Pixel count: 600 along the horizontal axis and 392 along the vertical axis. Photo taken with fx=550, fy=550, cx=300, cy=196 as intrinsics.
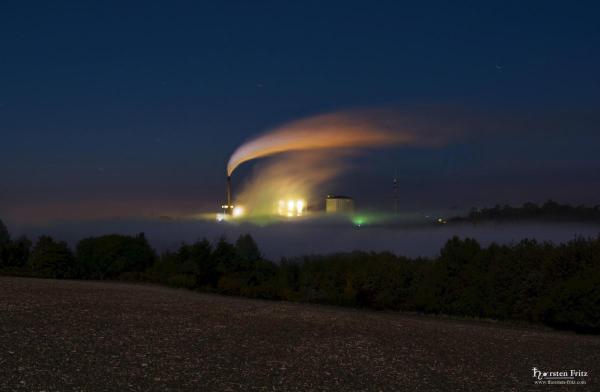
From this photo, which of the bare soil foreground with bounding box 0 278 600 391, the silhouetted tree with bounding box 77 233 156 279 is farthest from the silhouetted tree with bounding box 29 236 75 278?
the bare soil foreground with bounding box 0 278 600 391

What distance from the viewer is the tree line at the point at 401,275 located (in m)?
24.5

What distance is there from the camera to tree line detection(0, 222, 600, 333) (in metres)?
24.5

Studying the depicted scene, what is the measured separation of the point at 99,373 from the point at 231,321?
6.95 m

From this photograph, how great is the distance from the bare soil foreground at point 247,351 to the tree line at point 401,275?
746 cm

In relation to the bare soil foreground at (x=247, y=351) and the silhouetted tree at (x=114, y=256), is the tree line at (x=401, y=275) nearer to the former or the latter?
the silhouetted tree at (x=114, y=256)

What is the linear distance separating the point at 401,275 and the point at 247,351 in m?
18.4

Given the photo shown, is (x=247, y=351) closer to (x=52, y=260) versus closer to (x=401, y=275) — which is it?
(x=401, y=275)

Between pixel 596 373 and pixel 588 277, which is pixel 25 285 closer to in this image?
pixel 596 373

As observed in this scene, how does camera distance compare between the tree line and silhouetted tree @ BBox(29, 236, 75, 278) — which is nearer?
the tree line

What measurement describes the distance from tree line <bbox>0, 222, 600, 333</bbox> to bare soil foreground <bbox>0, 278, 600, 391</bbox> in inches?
294

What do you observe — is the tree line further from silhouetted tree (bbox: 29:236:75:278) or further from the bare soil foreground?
the bare soil foreground

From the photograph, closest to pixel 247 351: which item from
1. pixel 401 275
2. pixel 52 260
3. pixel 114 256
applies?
pixel 401 275

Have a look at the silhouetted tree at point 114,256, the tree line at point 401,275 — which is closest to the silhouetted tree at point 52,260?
the tree line at point 401,275

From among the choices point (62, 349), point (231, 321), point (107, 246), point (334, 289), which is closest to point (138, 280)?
point (107, 246)
